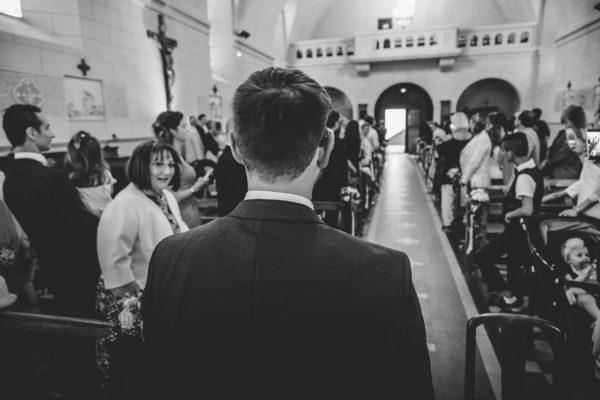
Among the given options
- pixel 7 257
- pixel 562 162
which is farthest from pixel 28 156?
pixel 562 162

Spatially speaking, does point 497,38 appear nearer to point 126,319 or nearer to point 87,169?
point 87,169

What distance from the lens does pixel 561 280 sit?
3.02 m

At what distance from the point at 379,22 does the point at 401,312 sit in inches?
877

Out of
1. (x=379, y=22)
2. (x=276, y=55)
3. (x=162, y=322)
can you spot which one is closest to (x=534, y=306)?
(x=162, y=322)

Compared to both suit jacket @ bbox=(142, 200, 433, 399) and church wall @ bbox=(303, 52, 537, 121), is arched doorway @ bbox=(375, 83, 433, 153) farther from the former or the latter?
suit jacket @ bbox=(142, 200, 433, 399)

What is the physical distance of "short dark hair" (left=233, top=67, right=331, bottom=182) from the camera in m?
0.88

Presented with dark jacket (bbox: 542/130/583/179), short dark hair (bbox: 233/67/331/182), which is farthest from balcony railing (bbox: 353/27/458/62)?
short dark hair (bbox: 233/67/331/182)

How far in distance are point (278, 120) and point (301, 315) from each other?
0.43 m

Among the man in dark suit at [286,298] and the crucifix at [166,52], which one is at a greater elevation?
the crucifix at [166,52]

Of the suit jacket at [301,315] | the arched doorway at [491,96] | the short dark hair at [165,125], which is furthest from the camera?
the arched doorway at [491,96]

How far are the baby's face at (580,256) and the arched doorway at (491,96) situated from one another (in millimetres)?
17785

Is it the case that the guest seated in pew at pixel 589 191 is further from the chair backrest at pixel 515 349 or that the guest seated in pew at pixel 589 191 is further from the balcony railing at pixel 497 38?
the balcony railing at pixel 497 38

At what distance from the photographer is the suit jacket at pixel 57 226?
2461 millimetres

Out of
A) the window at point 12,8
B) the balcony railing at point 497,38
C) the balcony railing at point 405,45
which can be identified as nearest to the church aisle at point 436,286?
the window at point 12,8
